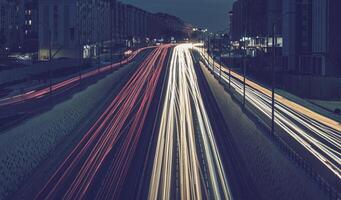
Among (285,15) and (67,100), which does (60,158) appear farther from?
(285,15)

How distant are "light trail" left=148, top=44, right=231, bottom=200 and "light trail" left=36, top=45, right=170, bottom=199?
84.6 inches

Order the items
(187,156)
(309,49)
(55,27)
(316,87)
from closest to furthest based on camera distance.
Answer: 1. (187,156)
2. (316,87)
3. (309,49)
4. (55,27)

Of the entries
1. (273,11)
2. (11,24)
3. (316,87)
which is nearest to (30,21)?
(11,24)

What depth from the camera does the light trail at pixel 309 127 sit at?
31191 mm

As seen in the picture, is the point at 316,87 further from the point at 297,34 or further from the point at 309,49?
the point at 297,34

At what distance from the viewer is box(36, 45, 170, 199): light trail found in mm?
32031

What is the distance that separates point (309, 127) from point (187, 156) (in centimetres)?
920

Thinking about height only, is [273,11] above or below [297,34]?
above

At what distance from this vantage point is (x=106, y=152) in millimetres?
41750

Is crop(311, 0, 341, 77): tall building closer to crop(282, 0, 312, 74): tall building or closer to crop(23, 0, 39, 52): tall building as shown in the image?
crop(282, 0, 312, 74): tall building

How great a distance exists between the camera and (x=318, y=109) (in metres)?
54.8

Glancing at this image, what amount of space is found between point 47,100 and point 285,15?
60.4m

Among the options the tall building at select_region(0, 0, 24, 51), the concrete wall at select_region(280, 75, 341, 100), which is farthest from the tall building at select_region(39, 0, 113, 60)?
the concrete wall at select_region(280, 75, 341, 100)

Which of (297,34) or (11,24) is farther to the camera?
(11,24)
